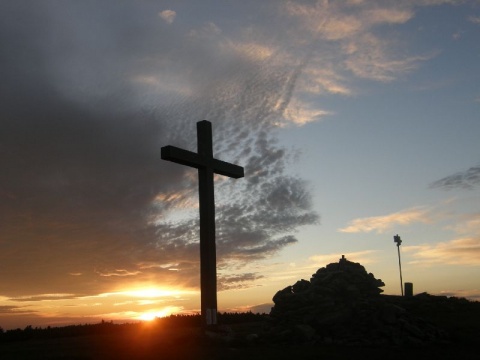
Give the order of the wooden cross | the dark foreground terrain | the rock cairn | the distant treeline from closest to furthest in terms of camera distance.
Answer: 1. the dark foreground terrain
2. the rock cairn
3. the wooden cross
4. the distant treeline

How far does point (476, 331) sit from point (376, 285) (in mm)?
4018

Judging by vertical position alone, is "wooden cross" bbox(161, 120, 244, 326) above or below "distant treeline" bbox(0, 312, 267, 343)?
above

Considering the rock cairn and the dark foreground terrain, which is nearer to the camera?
the dark foreground terrain

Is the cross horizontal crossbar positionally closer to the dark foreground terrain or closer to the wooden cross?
the wooden cross

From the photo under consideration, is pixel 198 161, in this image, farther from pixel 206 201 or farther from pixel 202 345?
pixel 202 345

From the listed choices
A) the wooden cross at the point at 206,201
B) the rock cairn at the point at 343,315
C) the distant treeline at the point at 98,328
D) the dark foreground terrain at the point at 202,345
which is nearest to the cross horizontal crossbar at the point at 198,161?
the wooden cross at the point at 206,201

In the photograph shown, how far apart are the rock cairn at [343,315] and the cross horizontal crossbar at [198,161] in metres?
5.45

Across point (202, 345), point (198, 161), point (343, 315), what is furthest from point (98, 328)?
point (343, 315)

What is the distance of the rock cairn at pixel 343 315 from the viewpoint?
57.3 feet

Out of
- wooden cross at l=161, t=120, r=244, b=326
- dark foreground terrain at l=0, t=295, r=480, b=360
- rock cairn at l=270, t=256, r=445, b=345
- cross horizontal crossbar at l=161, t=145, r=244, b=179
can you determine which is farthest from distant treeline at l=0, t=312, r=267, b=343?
cross horizontal crossbar at l=161, t=145, r=244, b=179

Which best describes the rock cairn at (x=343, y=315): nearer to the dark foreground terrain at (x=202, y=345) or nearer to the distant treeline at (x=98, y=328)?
the dark foreground terrain at (x=202, y=345)

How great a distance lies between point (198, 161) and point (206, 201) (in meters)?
1.60

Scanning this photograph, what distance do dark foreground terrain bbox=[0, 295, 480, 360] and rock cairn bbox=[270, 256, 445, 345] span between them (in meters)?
0.48

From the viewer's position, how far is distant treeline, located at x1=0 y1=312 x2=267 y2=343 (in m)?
19.7
